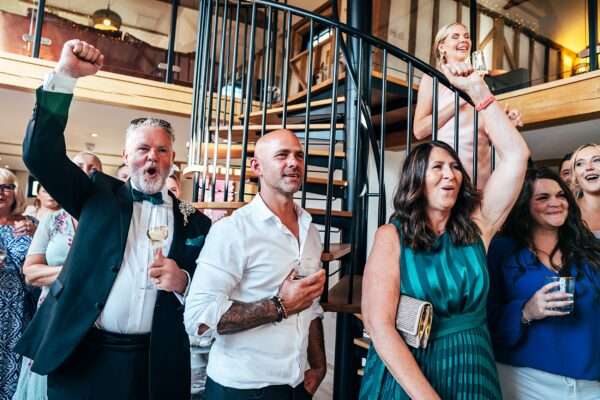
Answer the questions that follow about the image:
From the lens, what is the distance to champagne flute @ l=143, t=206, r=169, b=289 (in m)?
1.35

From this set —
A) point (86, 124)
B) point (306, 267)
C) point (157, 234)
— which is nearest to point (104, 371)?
point (157, 234)

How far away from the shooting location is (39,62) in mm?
3957

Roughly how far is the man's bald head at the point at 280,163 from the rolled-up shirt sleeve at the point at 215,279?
0.22 meters

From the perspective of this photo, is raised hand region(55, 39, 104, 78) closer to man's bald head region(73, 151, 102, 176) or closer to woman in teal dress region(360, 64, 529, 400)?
woman in teal dress region(360, 64, 529, 400)

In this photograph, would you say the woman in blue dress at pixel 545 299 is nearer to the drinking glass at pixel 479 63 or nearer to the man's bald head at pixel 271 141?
the drinking glass at pixel 479 63

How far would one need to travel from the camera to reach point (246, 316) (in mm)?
1253

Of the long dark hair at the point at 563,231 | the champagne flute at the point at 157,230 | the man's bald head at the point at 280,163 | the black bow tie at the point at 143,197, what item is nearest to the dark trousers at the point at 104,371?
the champagne flute at the point at 157,230

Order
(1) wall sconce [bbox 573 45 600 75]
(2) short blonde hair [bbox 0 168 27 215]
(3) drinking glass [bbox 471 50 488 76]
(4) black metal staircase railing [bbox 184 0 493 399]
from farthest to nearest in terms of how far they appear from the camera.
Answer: (1) wall sconce [bbox 573 45 600 75] < (2) short blonde hair [bbox 0 168 27 215] < (4) black metal staircase railing [bbox 184 0 493 399] < (3) drinking glass [bbox 471 50 488 76]

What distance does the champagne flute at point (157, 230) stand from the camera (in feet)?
4.42

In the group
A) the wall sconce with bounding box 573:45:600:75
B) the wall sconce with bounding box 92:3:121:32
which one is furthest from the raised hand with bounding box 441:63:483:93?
the wall sconce with bounding box 92:3:121:32

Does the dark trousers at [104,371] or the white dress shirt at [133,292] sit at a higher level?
the white dress shirt at [133,292]

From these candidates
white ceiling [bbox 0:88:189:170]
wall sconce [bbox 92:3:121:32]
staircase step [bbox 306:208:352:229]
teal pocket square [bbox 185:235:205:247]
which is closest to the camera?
teal pocket square [bbox 185:235:205:247]

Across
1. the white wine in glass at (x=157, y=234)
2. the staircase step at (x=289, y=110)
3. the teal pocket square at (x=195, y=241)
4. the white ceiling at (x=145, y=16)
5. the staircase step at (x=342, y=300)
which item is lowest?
the staircase step at (x=342, y=300)

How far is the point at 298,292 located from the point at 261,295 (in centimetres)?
12
